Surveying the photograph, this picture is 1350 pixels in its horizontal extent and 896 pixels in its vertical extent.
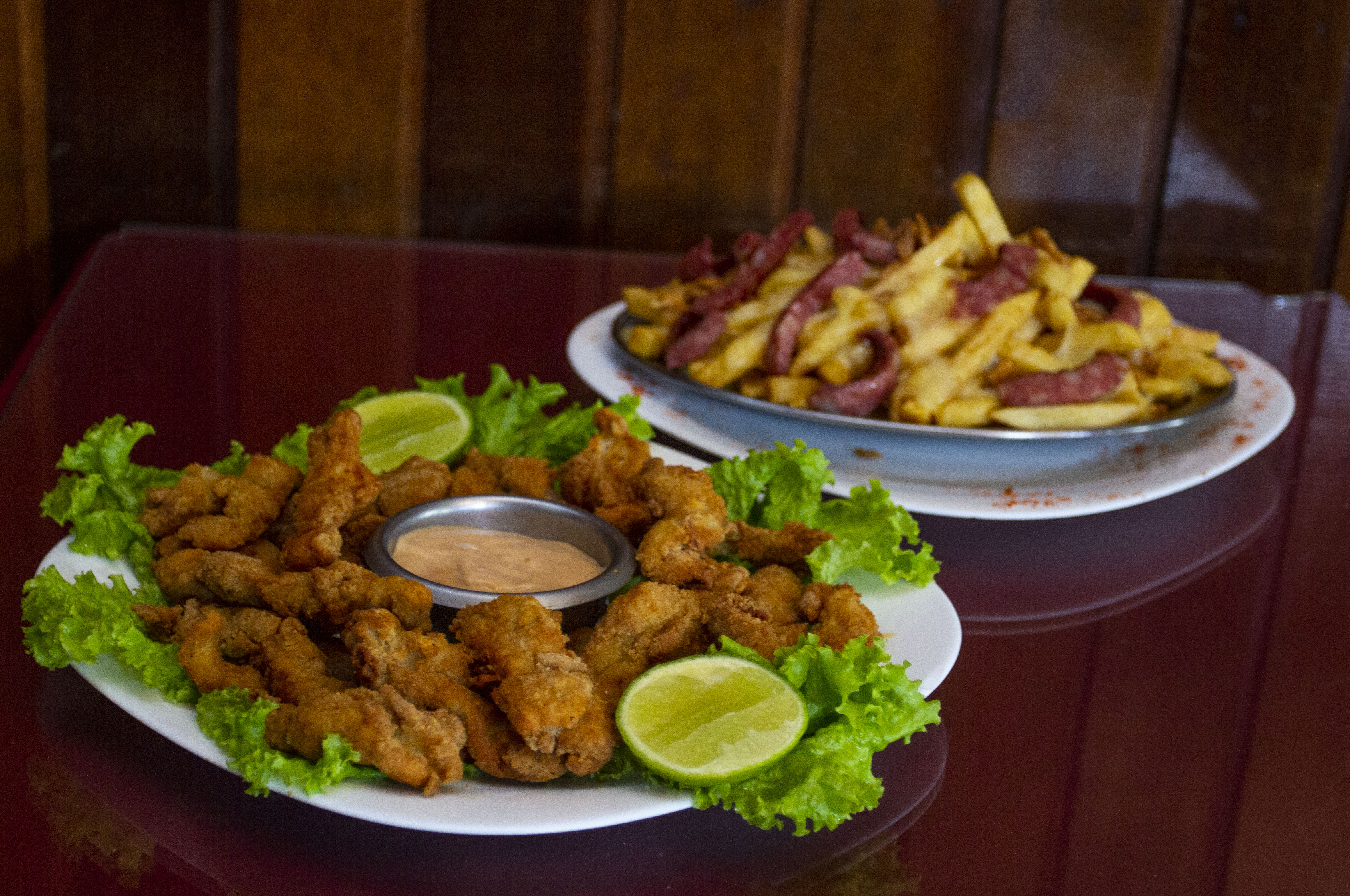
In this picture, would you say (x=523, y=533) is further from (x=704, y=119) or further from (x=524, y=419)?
(x=704, y=119)

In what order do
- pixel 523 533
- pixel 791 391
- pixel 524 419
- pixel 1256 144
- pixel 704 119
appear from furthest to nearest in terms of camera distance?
1. pixel 1256 144
2. pixel 704 119
3. pixel 791 391
4. pixel 524 419
5. pixel 523 533

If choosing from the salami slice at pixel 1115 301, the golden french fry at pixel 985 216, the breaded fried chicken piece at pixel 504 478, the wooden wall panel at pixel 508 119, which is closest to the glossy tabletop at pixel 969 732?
the salami slice at pixel 1115 301

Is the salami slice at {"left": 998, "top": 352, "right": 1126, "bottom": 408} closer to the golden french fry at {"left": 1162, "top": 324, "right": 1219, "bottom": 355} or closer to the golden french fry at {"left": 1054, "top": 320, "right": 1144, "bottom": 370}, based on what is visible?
the golden french fry at {"left": 1054, "top": 320, "right": 1144, "bottom": 370}

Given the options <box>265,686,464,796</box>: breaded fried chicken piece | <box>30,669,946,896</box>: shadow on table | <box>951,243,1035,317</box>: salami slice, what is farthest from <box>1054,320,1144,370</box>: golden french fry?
<box>265,686,464,796</box>: breaded fried chicken piece

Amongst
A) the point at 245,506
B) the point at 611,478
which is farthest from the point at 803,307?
the point at 245,506

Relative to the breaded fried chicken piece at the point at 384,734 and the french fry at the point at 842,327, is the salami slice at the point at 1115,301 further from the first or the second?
the breaded fried chicken piece at the point at 384,734

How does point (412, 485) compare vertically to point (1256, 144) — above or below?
below

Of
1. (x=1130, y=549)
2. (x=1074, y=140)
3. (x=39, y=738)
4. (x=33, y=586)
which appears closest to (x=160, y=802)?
(x=39, y=738)
